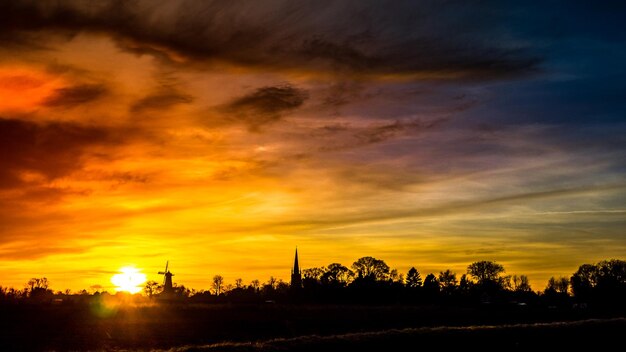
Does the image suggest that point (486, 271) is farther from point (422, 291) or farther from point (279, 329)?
point (279, 329)

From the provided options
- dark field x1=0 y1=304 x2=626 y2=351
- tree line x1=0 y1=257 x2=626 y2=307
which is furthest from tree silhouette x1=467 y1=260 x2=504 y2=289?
dark field x1=0 y1=304 x2=626 y2=351

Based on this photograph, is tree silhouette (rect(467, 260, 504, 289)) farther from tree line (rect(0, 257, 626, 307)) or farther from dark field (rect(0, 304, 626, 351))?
dark field (rect(0, 304, 626, 351))

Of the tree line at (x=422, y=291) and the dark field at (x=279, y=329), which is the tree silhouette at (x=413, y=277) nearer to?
the tree line at (x=422, y=291)

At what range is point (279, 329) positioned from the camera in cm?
6744

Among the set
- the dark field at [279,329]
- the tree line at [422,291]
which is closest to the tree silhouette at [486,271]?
the tree line at [422,291]

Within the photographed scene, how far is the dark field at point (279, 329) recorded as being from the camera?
4053 centimetres

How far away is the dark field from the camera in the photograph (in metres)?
40.5

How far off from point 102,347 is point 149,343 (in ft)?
14.1

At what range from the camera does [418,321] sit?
262 ft

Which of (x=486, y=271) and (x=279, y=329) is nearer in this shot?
(x=279, y=329)

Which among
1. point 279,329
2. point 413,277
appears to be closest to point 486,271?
point 413,277

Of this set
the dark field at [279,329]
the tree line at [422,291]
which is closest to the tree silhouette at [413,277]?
the tree line at [422,291]

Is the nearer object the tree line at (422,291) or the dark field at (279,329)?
the dark field at (279,329)

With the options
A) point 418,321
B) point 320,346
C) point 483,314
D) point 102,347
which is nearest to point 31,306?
point 102,347
